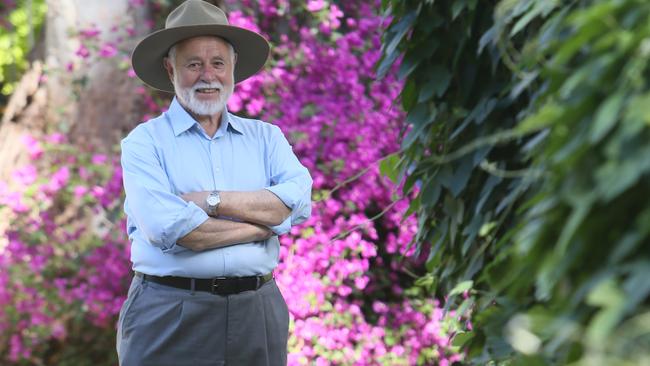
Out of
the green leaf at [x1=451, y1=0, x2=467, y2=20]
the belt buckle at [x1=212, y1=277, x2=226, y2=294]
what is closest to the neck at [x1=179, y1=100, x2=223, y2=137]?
the belt buckle at [x1=212, y1=277, x2=226, y2=294]

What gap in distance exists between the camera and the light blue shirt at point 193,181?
3307mm

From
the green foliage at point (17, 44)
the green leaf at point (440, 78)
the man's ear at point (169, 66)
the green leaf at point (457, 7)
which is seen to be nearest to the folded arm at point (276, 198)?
the man's ear at point (169, 66)

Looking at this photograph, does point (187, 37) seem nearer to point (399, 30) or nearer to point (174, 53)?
point (174, 53)

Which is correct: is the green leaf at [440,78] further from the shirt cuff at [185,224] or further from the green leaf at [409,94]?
the shirt cuff at [185,224]

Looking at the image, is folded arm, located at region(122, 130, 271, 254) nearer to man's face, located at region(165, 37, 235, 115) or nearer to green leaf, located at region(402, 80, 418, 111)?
man's face, located at region(165, 37, 235, 115)

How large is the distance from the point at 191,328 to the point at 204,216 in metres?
0.39

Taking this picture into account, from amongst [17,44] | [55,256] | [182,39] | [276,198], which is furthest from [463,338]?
[17,44]

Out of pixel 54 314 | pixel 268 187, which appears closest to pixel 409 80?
pixel 268 187

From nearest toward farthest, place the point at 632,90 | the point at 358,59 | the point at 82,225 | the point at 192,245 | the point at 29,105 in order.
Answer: the point at 632,90
the point at 192,245
the point at 358,59
the point at 82,225
the point at 29,105

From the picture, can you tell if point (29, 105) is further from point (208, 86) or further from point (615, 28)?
point (615, 28)

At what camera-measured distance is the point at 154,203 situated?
10.8 feet

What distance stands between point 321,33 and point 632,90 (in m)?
5.45

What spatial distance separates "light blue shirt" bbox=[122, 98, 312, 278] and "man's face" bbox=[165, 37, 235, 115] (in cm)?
6

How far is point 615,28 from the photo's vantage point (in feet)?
4.85
